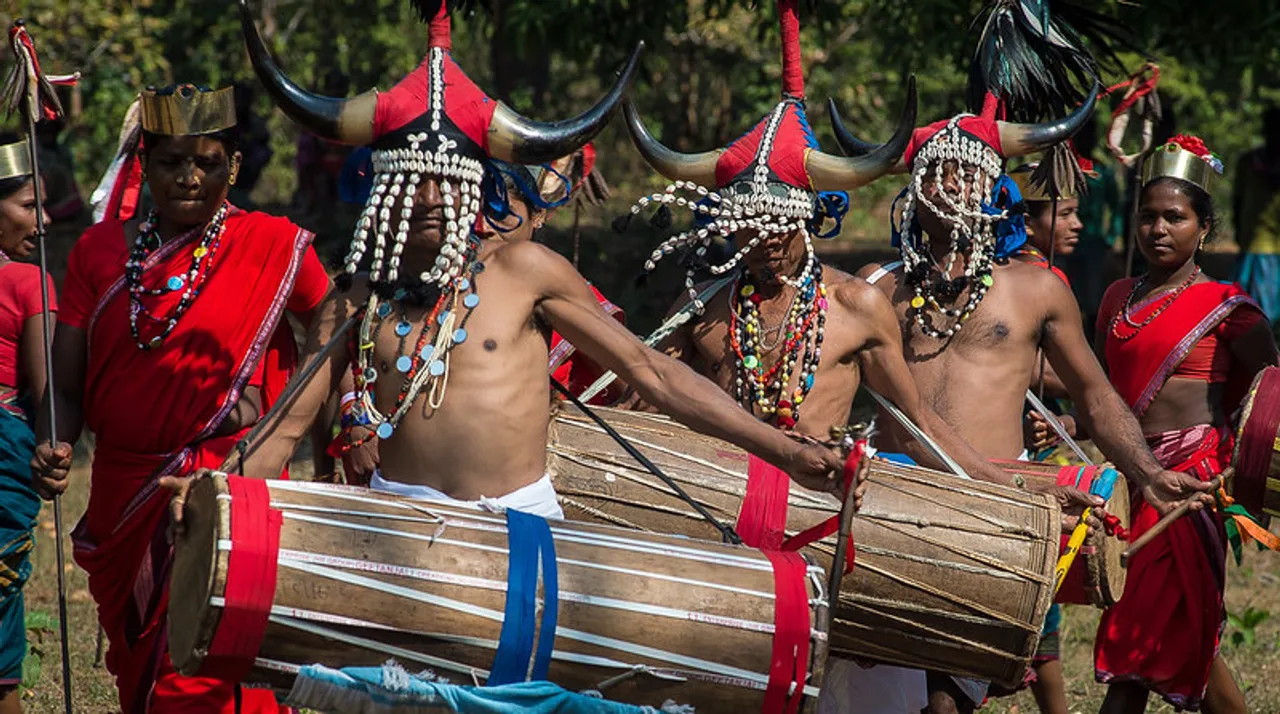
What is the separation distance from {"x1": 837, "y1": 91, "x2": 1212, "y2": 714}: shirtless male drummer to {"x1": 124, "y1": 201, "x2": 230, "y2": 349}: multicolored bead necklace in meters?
2.25

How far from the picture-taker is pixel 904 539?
4.97 metres

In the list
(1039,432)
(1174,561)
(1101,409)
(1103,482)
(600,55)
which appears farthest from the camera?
(600,55)

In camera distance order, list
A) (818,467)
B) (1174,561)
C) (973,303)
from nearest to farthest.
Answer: (818,467) < (973,303) < (1174,561)

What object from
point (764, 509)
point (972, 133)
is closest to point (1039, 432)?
point (972, 133)

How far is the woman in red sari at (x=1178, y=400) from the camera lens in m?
6.29

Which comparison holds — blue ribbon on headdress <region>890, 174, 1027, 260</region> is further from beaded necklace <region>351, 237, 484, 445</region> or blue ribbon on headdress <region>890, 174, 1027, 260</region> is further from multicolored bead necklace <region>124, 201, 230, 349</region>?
multicolored bead necklace <region>124, 201, 230, 349</region>

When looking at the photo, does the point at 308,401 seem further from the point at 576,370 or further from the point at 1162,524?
the point at 1162,524

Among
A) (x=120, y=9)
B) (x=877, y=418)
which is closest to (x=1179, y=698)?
(x=877, y=418)

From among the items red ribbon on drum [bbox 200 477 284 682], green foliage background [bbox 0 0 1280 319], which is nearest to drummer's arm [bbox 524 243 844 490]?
red ribbon on drum [bbox 200 477 284 682]

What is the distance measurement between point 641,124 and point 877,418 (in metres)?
1.22

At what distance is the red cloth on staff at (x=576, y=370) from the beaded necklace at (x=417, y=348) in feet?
3.84

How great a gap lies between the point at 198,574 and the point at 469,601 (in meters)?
0.61

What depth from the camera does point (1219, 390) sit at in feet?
21.6

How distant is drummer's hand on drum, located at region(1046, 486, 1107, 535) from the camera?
17.2ft
